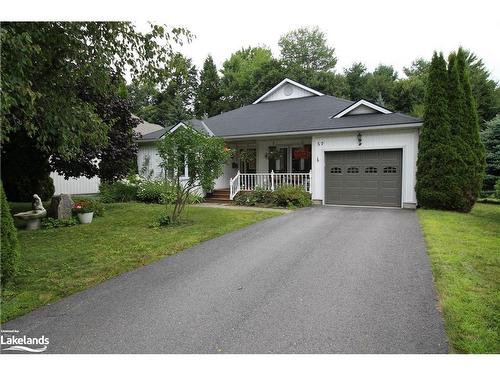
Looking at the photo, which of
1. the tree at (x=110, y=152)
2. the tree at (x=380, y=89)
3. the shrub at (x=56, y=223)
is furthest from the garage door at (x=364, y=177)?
the tree at (x=380, y=89)

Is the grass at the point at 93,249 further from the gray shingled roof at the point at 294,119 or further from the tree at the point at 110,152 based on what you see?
the gray shingled roof at the point at 294,119

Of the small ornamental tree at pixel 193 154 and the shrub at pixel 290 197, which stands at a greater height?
the small ornamental tree at pixel 193 154

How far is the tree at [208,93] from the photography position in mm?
37312

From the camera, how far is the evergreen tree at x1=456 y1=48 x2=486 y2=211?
10234 millimetres

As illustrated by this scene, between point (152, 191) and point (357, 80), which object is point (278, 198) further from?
point (357, 80)

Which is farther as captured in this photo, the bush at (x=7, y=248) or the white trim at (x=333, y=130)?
the white trim at (x=333, y=130)

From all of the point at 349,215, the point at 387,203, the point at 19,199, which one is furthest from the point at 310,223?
the point at 19,199

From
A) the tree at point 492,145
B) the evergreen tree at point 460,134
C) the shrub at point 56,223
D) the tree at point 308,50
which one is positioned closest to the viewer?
the shrub at point 56,223

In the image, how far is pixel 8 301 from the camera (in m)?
3.61

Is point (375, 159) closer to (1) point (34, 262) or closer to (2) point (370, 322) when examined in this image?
(2) point (370, 322)

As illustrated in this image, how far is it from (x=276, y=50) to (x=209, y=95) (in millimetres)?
10558

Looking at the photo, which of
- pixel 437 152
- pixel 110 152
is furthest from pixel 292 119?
pixel 110 152

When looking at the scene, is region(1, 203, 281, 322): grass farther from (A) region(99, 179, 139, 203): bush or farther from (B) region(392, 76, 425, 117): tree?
(B) region(392, 76, 425, 117): tree

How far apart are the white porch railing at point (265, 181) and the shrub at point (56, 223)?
6.45 meters
